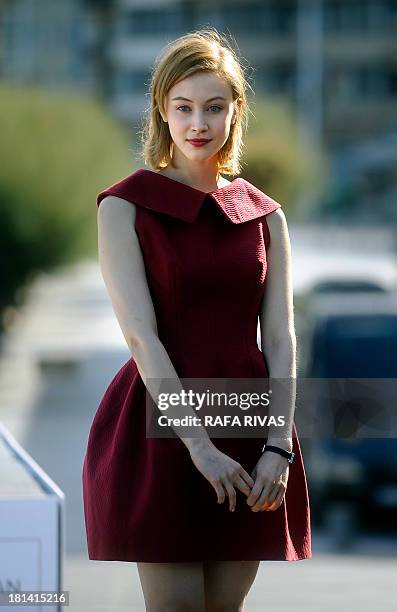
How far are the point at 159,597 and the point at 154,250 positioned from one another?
2.02 ft

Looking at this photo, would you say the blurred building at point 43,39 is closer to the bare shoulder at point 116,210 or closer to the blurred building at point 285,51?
the blurred building at point 285,51

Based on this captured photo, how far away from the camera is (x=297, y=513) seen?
2709 millimetres

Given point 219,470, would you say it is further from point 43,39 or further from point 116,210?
point 43,39

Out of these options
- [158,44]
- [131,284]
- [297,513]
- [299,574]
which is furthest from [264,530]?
[158,44]

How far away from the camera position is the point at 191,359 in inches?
103

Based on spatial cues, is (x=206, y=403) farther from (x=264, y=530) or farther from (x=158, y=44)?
(x=158, y=44)

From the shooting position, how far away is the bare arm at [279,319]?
104 inches

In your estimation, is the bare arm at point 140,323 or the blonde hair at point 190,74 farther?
the blonde hair at point 190,74

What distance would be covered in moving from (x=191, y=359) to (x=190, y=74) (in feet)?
1.71

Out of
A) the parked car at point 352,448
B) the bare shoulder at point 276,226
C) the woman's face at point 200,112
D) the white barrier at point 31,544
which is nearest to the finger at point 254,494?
the white barrier at point 31,544

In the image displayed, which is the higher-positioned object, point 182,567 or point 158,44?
point 158,44

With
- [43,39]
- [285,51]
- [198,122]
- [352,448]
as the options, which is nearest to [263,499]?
[198,122]

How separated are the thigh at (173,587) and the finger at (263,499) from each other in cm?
15

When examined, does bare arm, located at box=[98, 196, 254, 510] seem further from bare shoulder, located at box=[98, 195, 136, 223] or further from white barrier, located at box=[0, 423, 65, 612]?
white barrier, located at box=[0, 423, 65, 612]
